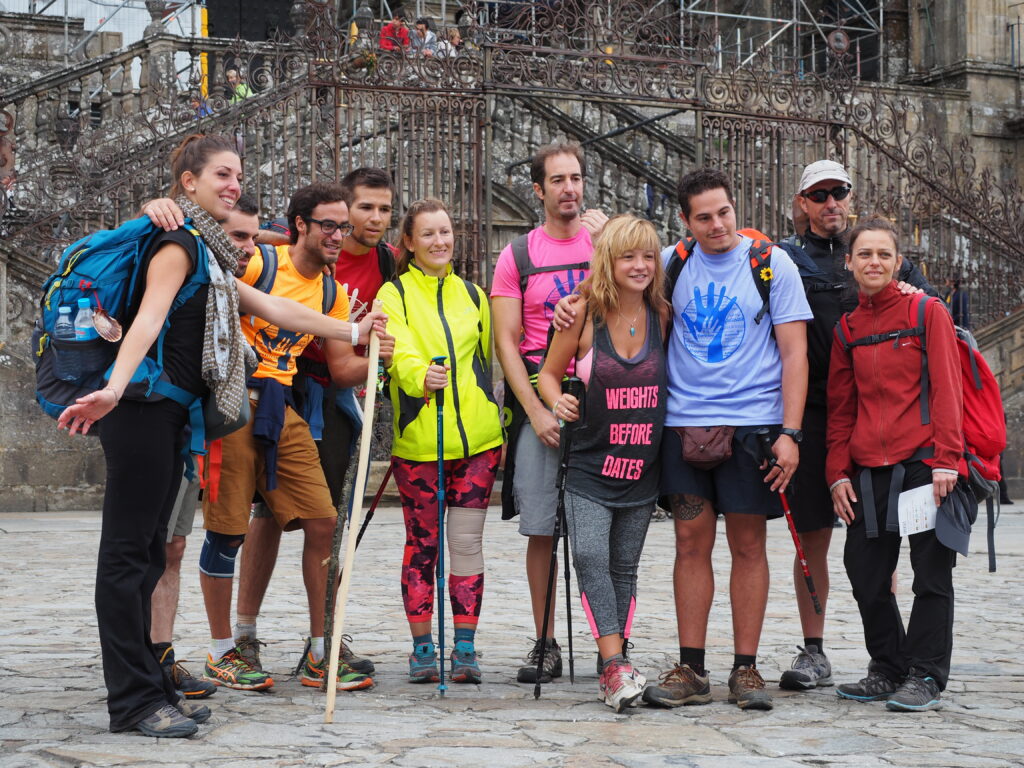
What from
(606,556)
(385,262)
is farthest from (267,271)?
(606,556)

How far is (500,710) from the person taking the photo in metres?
5.21

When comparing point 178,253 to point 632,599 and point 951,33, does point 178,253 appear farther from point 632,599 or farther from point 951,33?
point 951,33

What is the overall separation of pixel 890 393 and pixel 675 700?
1.36 meters

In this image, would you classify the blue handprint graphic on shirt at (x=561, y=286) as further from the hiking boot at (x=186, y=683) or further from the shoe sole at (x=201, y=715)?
the shoe sole at (x=201, y=715)

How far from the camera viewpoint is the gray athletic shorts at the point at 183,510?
5.29m

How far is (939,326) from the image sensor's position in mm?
5508

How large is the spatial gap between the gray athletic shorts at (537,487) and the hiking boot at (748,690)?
89 centimetres

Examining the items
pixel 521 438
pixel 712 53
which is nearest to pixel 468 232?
pixel 712 53

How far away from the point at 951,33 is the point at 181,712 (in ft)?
79.1

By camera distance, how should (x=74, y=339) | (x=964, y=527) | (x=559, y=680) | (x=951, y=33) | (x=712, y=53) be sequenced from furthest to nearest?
(x=951, y=33)
(x=712, y=53)
(x=559, y=680)
(x=964, y=527)
(x=74, y=339)

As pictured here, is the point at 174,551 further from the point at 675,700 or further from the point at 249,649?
the point at 675,700

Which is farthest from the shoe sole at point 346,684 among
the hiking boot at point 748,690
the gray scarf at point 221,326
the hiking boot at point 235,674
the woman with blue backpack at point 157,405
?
the hiking boot at point 748,690

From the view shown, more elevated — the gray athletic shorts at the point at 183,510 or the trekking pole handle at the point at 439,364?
the trekking pole handle at the point at 439,364

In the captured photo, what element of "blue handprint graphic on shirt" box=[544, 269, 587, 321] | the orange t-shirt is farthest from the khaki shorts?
"blue handprint graphic on shirt" box=[544, 269, 587, 321]
